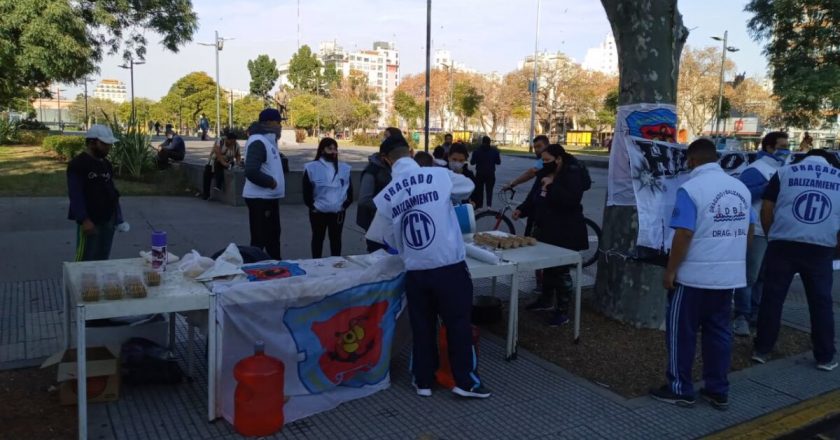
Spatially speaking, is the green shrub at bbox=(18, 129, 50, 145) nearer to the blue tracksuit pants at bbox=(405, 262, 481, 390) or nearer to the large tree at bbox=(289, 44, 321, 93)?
the blue tracksuit pants at bbox=(405, 262, 481, 390)

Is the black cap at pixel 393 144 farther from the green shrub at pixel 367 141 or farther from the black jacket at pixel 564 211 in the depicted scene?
the green shrub at pixel 367 141

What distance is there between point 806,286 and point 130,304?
509 cm

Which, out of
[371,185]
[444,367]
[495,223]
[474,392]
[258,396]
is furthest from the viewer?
[495,223]

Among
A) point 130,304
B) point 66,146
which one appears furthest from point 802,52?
point 66,146

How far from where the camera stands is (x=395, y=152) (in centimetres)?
426

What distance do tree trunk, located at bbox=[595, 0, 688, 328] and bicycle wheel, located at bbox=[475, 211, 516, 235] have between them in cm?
329

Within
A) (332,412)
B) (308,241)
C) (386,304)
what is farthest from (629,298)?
(308,241)

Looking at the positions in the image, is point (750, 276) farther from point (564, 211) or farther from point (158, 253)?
point (158, 253)

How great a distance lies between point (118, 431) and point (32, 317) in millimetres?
2599

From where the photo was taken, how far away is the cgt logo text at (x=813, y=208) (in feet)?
16.0

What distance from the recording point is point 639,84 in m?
5.79

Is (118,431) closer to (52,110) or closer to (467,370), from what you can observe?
(467,370)

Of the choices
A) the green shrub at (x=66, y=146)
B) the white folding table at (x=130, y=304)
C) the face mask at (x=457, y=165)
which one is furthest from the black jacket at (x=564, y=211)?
the green shrub at (x=66, y=146)

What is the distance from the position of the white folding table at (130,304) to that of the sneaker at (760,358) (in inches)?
173
